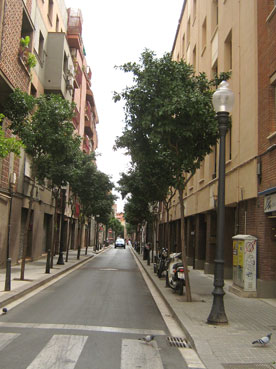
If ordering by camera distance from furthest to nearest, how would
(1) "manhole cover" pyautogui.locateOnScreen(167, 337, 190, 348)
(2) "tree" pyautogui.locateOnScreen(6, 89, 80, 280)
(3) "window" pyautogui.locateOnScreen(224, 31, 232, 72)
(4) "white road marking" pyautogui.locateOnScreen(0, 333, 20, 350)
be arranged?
(3) "window" pyautogui.locateOnScreen(224, 31, 232, 72), (2) "tree" pyautogui.locateOnScreen(6, 89, 80, 280), (1) "manhole cover" pyautogui.locateOnScreen(167, 337, 190, 348), (4) "white road marking" pyautogui.locateOnScreen(0, 333, 20, 350)

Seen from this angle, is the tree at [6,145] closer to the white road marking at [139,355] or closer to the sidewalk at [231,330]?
the white road marking at [139,355]

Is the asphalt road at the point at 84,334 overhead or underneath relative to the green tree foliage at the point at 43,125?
underneath

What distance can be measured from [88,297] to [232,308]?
12.9 feet

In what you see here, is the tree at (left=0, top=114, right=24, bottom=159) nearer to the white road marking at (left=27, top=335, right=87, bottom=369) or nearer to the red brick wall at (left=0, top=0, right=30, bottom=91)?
the white road marking at (left=27, top=335, right=87, bottom=369)

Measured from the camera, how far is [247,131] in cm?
1288

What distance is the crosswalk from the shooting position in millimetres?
5102

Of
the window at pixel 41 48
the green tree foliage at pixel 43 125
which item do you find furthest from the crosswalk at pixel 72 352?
the window at pixel 41 48

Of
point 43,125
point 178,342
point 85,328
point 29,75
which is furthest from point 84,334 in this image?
point 29,75

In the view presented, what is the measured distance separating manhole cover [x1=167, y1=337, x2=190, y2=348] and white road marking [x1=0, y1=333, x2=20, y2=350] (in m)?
2.53

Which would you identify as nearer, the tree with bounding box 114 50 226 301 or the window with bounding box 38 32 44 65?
the tree with bounding box 114 50 226 301

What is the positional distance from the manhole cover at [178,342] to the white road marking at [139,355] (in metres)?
0.29

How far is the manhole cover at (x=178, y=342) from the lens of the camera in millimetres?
6320

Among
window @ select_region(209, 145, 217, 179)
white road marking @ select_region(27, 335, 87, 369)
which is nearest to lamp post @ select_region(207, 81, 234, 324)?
white road marking @ select_region(27, 335, 87, 369)

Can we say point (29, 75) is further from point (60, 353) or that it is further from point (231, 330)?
point (60, 353)
